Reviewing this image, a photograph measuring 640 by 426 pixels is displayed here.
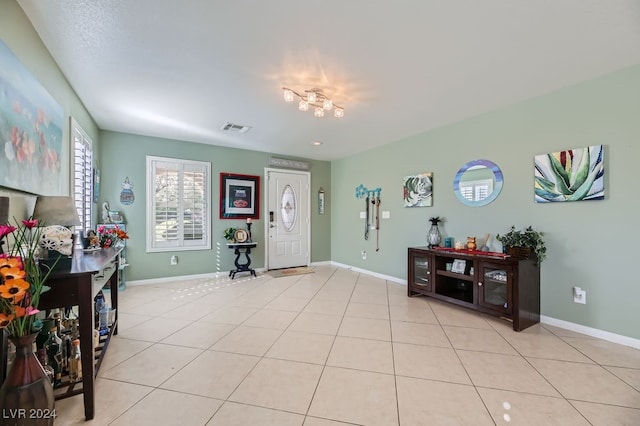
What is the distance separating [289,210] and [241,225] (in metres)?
1.07

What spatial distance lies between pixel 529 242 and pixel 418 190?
1.71 meters

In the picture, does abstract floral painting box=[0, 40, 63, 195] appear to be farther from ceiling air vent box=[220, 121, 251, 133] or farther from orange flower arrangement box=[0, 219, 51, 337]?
ceiling air vent box=[220, 121, 251, 133]

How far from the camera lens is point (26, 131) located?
5.71 feet

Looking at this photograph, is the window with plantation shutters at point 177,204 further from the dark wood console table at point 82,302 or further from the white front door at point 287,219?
the dark wood console table at point 82,302

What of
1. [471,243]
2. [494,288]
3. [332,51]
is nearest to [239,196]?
[332,51]

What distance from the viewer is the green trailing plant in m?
4.98

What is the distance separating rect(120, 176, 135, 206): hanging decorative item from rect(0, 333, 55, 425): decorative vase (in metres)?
3.56

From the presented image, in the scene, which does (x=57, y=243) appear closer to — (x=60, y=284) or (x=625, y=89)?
(x=60, y=284)

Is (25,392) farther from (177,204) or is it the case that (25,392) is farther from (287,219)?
(287,219)

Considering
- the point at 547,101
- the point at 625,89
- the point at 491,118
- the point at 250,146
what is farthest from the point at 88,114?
the point at 625,89

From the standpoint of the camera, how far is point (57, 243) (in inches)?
63.4

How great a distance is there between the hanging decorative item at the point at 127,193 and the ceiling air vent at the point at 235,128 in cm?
180

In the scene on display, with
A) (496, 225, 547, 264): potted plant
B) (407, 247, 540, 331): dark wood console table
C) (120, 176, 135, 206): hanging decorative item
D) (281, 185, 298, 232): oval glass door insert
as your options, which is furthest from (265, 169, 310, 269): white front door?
(496, 225, 547, 264): potted plant

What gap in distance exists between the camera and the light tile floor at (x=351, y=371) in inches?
61.9
